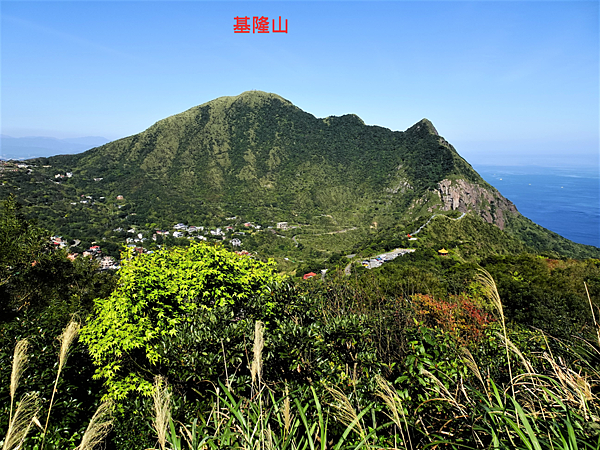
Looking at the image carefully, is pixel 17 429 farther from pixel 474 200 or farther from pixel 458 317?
pixel 474 200

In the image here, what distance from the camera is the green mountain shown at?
260 feet

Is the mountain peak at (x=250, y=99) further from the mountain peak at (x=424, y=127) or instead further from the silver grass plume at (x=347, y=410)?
the silver grass plume at (x=347, y=410)

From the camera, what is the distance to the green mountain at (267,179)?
79.2 m

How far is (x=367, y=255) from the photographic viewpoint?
1932 inches

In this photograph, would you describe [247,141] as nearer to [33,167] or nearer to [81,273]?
[33,167]

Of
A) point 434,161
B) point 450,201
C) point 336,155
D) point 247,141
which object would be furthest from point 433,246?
point 247,141

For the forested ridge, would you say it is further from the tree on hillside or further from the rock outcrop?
the rock outcrop

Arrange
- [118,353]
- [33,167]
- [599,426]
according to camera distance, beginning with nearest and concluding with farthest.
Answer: [599,426] < [118,353] < [33,167]

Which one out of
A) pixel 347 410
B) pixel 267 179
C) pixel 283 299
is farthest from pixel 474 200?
pixel 347 410

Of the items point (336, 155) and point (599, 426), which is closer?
point (599, 426)

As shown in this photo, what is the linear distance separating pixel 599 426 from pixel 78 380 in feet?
24.6

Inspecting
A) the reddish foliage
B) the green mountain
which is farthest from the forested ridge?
the green mountain

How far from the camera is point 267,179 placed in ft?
420

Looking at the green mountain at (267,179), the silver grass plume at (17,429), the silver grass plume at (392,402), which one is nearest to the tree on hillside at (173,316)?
the silver grass plume at (17,429)
